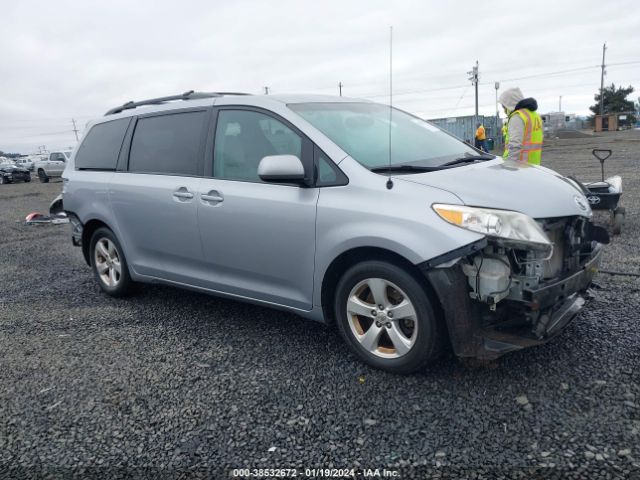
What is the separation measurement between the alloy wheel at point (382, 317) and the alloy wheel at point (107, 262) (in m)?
2.73

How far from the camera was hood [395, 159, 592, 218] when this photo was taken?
2961 mm

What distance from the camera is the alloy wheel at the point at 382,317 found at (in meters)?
3.10

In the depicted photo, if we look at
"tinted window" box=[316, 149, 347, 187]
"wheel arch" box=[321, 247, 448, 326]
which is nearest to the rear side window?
"tinted window" box=[316, 149, 347, 187]

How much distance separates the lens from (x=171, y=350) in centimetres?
388

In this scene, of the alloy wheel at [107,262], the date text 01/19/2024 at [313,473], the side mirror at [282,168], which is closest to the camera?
the date text 01/19/2024 at [313,473]

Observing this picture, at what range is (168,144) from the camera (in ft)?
14.6

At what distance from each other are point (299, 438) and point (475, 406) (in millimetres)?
972

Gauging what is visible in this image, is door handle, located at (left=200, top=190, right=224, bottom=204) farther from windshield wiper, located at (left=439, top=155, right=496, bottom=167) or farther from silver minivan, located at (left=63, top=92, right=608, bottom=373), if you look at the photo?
windshield wiper, located at (left=439, top=155, right=496, bottom=167)

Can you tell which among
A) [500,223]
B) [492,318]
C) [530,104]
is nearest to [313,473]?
[492,318]

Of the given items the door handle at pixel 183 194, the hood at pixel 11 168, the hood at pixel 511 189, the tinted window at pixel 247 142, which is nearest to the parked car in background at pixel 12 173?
the hood at pixel 11 168

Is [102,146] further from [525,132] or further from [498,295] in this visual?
[525,132]

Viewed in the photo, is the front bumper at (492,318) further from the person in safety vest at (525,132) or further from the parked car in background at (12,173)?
the parked car in background at (12,173)

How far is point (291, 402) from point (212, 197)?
65.1 inches

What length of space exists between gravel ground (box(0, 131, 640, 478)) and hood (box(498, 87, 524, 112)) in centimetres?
311
